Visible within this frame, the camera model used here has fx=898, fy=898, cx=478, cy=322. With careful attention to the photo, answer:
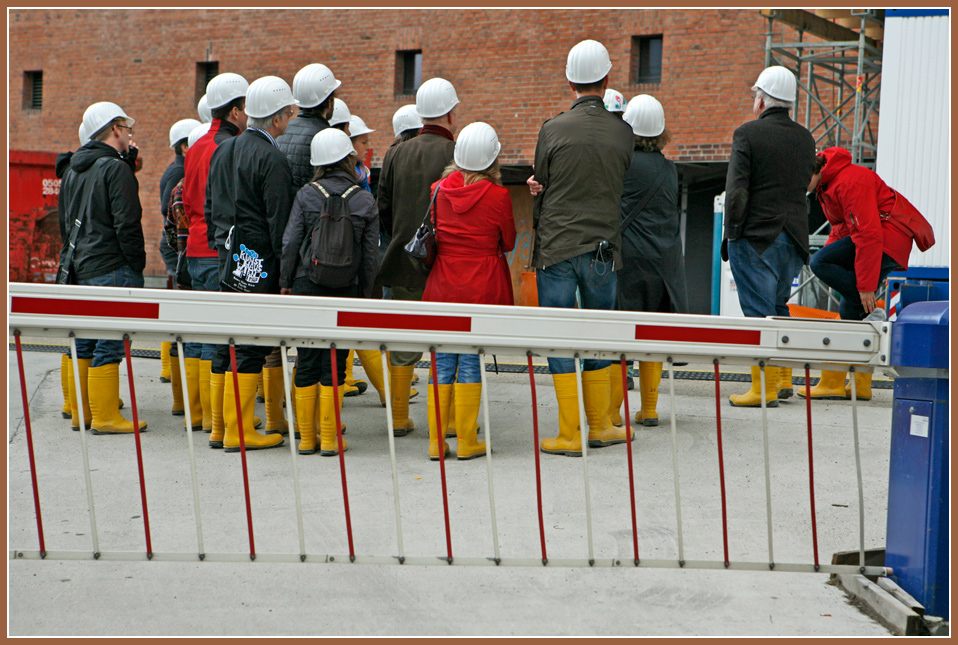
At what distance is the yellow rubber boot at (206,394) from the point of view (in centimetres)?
542

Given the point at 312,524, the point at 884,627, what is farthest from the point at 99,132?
the point at 884,627

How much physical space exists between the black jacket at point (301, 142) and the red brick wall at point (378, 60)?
1097cm

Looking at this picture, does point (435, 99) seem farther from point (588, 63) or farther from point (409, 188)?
point (588, 63)

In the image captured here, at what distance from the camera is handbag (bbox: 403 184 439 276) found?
4.69m

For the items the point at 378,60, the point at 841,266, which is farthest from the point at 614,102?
the point at 378,60

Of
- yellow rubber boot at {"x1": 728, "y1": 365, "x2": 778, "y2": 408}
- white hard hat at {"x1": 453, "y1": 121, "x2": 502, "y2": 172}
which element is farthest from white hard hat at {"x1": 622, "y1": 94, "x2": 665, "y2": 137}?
yellow rubber boot at {"x1": 728, "y1": 365, "x2": 778, "y2": 408}

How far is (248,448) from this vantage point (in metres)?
5.13

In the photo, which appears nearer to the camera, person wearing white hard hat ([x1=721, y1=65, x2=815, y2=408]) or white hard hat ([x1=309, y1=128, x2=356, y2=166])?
white hard hat ([x1=309, y1=128, x2=356, y2=166])

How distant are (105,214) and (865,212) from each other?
15.8ft

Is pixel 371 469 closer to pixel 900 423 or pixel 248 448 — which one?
pixel 248 448

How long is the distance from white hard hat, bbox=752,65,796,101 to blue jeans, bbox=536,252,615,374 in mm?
1894

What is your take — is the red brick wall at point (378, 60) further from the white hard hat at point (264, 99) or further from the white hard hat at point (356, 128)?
the white hard hat at point (264, 99)

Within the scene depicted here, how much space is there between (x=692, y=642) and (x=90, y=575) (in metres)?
2.16

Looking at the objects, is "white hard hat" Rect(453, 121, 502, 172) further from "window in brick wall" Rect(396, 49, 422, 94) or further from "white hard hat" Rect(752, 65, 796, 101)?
"window in brick wall" Rect(396, 49, 422, 94)
